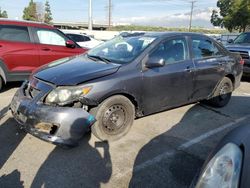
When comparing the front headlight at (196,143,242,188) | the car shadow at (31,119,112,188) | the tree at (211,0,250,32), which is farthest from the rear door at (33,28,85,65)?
the tree at (211,0,250,32)

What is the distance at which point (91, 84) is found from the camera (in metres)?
3.95

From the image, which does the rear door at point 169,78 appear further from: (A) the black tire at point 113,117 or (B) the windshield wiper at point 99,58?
(B) the windshield wiper at point 99,58

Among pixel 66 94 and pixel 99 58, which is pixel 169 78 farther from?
pixel 66 94

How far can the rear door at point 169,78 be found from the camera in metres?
4.62

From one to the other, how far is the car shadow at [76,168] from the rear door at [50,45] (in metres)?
3.83

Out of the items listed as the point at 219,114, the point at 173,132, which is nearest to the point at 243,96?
the point at 219,114

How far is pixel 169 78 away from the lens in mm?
4832

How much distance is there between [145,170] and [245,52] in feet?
24.3

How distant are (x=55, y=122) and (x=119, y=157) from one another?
0.97 meters

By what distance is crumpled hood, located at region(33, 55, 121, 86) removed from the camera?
3.99 m

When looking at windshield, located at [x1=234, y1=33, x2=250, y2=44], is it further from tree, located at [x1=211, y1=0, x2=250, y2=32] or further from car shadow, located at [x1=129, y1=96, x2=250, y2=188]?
tree, located at [x1=211, y1=0, x2=250, y2=32]

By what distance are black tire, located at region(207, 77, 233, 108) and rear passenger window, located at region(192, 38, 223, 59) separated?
65 centimetres

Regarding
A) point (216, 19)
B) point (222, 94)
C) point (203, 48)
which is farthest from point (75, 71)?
point (216, 19)

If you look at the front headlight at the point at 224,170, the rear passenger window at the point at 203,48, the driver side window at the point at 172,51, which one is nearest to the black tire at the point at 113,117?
the driver side window at the point at 172,51
